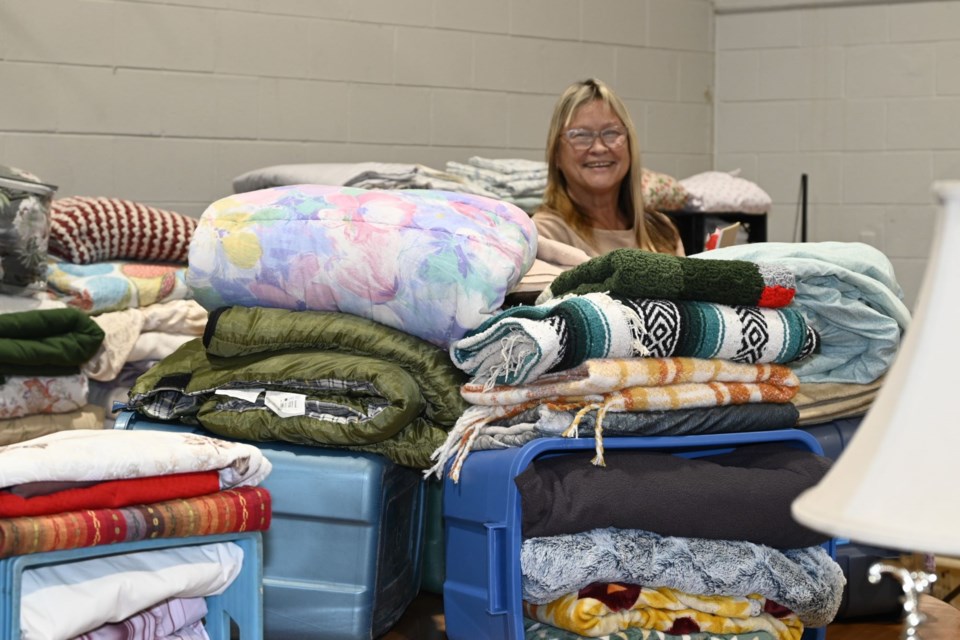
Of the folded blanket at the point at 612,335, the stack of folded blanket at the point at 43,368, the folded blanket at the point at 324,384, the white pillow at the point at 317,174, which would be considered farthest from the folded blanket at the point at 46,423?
the folded blanket at the point at 612,335

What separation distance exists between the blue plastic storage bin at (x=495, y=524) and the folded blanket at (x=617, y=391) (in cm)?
4

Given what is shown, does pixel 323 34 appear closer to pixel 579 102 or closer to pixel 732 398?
pixel 579 102

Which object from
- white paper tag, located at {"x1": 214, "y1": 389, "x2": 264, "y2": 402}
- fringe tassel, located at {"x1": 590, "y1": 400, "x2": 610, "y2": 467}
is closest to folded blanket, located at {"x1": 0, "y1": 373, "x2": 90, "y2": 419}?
white paper tag, located at {"x1": 214, "y1": 389, "x2": 264, "y2": 402}

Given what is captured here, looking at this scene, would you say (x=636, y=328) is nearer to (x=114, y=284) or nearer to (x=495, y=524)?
(x=495, y=524)

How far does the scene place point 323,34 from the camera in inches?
152

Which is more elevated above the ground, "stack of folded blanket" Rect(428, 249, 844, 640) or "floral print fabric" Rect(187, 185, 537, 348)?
"floral print fabric" Rect(187, 185, 537, 348)

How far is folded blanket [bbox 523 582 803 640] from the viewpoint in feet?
6.03

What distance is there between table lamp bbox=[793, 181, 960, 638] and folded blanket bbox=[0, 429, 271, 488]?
3.39 ft

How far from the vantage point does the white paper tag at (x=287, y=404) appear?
2109 mm

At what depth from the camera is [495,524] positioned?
1.86m

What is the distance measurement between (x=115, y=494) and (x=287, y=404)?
24.4 inches

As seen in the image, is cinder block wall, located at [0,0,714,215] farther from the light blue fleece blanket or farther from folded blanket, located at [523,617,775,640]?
folded blanket, located at [523,617,775,640]

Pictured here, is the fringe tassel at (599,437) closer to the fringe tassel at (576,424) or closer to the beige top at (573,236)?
the fringe tassel at (576,424)

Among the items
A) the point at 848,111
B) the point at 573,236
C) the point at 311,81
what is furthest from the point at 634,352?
the point at 848,111
